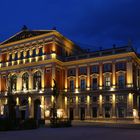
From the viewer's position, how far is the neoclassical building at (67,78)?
2085 inches

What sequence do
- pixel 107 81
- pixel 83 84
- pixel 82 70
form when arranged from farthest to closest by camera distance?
1. pixel 82 70
2. pixel 83 84
3. pixel 107 81

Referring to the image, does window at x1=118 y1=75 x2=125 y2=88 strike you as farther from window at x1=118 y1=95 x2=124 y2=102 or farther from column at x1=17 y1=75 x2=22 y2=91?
column at x1=17 y1=75 x2=22 y2=91

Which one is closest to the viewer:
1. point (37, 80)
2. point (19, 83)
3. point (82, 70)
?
point (82, 70)

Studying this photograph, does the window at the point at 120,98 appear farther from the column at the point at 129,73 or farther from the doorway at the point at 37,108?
the doorway at the point at 37,108

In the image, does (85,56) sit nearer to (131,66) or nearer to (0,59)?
(131,66)

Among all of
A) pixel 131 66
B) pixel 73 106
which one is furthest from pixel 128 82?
pixel 73 106

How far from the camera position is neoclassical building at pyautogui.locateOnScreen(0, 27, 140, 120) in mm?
52969

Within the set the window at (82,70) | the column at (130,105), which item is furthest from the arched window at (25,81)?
the column at (130,105)

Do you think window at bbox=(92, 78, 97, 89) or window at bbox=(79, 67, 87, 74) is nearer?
window at bbox=(92, 78, 97, 89)

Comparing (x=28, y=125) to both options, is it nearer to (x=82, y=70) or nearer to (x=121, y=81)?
(x=121, y=81)

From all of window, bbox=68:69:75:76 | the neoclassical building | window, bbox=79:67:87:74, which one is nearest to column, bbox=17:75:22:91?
the neoclassical building

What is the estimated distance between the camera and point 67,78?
59.9 meters

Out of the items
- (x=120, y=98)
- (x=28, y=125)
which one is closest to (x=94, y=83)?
(x=120, y=98)

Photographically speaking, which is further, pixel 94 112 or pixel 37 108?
pixel 37 108
